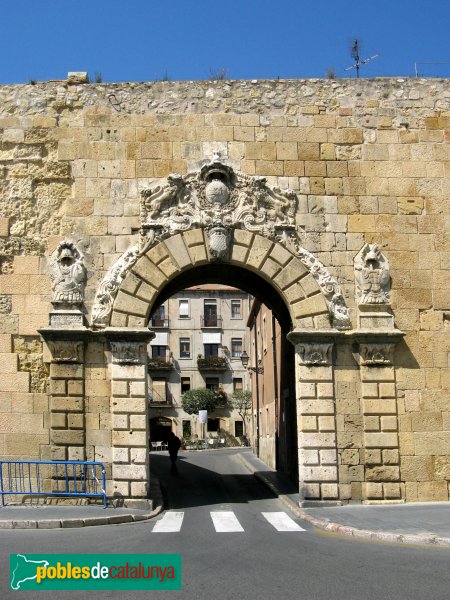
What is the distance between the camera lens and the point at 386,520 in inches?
404

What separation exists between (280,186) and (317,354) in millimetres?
3092

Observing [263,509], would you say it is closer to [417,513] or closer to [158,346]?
[417,513]

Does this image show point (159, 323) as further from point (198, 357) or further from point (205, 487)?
point (205, 487)

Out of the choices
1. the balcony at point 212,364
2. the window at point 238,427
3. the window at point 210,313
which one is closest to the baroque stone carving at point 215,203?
the window at point 238,427

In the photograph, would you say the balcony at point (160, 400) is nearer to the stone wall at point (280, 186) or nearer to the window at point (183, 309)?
the window at point (183, 309)

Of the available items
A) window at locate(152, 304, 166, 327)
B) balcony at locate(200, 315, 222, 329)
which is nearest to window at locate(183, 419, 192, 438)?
balcony at locate(200, 315, 222, 329)

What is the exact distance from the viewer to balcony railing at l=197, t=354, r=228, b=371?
2098 inches

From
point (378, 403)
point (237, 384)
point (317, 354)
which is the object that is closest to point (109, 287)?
point (317, 354)

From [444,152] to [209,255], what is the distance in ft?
15.7

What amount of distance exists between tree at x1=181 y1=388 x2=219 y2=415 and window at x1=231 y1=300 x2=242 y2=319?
643 cm

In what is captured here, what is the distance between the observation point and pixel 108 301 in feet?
41.8

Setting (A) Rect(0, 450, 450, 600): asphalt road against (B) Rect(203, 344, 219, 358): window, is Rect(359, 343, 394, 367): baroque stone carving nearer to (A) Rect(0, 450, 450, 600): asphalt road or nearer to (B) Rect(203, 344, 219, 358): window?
(A) Rect(0, 450, 450, 600): asphalt road

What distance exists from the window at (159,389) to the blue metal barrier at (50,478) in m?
40.1

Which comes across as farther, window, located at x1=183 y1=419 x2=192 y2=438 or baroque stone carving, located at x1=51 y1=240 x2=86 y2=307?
window, located at x1=183 y1=419 x2=192 y2=438
